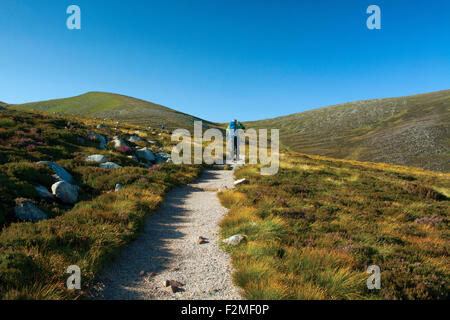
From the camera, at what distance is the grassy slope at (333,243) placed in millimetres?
4098

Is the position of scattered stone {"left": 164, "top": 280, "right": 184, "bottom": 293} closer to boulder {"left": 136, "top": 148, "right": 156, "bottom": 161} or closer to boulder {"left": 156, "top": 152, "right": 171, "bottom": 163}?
boulder {"left": 136, "top": 148, "right": 156, "bottom": 161}

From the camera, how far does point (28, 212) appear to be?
6.50 metres

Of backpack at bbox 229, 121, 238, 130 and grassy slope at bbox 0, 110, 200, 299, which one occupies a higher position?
backpack at bbox 229, 121, 238, 130

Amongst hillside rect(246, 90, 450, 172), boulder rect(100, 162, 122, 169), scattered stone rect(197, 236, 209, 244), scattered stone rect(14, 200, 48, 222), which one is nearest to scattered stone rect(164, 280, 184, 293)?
scattered stone rect(197, 236, 209, 244)

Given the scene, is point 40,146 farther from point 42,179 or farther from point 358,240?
point 358,240

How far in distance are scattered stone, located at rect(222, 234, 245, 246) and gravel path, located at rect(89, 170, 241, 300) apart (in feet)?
1.09

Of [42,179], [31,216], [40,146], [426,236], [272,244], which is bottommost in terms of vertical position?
[426,236]

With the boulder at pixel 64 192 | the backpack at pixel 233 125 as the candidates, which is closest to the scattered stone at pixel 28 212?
the boulder at pixel 64 192

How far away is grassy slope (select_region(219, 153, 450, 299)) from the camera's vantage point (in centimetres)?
410

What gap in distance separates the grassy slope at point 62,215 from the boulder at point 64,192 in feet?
1.15

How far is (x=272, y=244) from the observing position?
570cm
